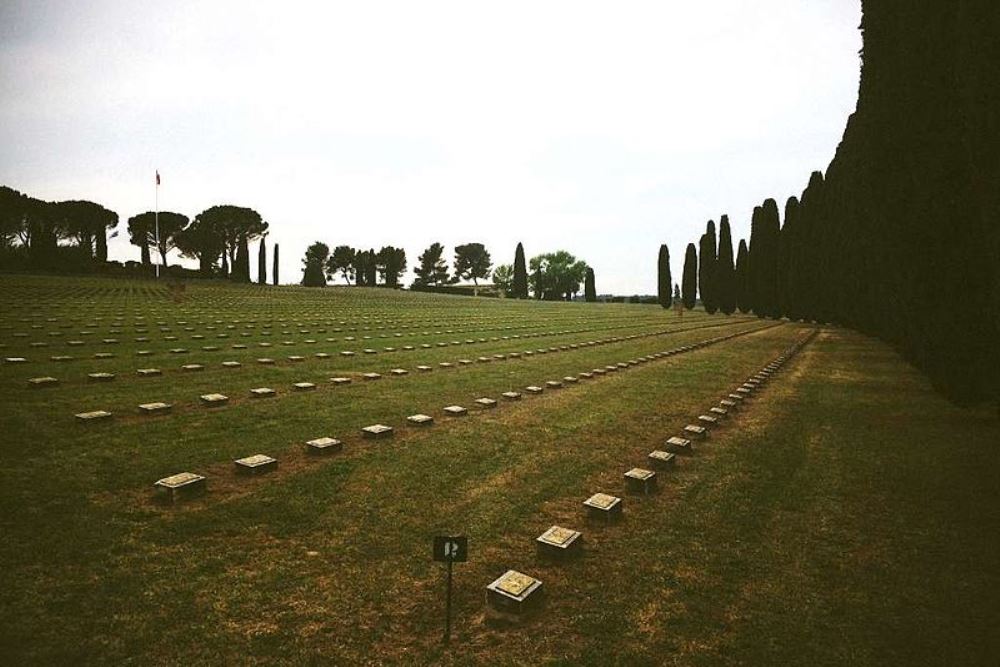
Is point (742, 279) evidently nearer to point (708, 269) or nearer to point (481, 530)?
point (708, 269)

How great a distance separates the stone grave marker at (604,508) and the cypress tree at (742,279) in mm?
49746

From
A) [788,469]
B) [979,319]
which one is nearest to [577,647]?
[788,469]

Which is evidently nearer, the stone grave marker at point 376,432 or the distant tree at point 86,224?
the stone grave marker at point 376,432

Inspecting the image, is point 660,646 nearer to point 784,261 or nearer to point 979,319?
point 979,319

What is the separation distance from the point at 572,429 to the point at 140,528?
526 cm

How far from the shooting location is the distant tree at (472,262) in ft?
399

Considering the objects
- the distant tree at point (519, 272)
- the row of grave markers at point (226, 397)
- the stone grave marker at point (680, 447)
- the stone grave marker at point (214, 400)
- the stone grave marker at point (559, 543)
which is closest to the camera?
the stone grave marker at point (559, 543)

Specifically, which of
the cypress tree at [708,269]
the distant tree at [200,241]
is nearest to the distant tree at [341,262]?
the distant tree at [200,241]

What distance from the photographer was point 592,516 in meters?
4.48

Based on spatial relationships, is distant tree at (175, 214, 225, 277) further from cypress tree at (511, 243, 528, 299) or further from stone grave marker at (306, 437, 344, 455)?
stone grave marker at (306, 437, 344, 455)

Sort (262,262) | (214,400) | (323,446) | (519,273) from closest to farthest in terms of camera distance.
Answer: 1. (323,446)
2. (214,400)
3. (262,262)
4. (519,273)

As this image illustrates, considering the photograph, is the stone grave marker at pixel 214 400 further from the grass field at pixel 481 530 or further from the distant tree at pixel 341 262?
the distant tree at pixel 341 262

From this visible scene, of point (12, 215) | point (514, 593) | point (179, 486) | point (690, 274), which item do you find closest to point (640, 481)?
point (514, 593)

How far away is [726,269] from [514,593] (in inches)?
2142
